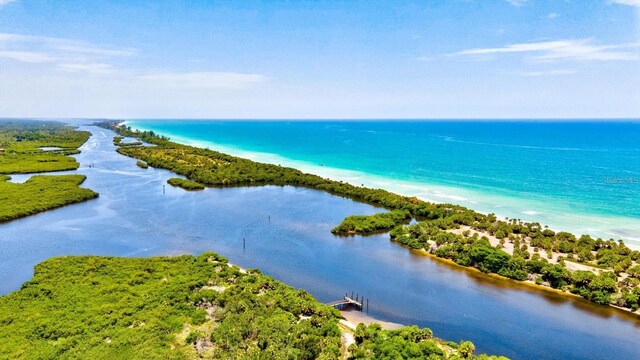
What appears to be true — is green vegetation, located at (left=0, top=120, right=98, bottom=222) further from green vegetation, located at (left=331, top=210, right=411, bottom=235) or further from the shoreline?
the shoreline

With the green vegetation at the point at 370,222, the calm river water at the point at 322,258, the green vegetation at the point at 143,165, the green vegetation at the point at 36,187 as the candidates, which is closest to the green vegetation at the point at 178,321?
the calm river water at the point at 322,258

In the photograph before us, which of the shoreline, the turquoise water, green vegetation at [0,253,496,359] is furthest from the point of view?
the turquoise water

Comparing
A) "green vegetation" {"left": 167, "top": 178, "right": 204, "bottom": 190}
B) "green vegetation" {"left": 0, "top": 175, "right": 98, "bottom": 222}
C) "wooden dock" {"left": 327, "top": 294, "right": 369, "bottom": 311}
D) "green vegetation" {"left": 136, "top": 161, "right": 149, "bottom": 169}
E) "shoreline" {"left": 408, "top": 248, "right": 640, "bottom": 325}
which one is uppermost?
"green vegetation" {"left": 136, "top": 161, "right": 149, "bottom": 169}

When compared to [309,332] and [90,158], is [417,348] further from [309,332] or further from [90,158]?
[90,158]

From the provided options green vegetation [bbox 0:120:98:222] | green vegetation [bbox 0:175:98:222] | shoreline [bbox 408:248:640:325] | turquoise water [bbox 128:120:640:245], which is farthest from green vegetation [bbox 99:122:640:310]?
green vegetation [bbox 0:120:98:222]

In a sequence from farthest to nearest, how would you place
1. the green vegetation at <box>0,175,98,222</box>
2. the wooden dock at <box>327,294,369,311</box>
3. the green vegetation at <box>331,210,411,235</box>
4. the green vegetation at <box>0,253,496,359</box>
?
the green vegetation at <box>0,175,98,222</box> < the green vegetation at <box>331,210,411,235</box> < the wooden dock at <box>327,294,369,311</box> < the green vegetation at <box>0,253,496,359</box>

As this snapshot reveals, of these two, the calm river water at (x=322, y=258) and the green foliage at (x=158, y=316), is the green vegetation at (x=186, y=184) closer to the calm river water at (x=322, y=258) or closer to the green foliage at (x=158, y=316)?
the calm river water at (x=322, y=258)
